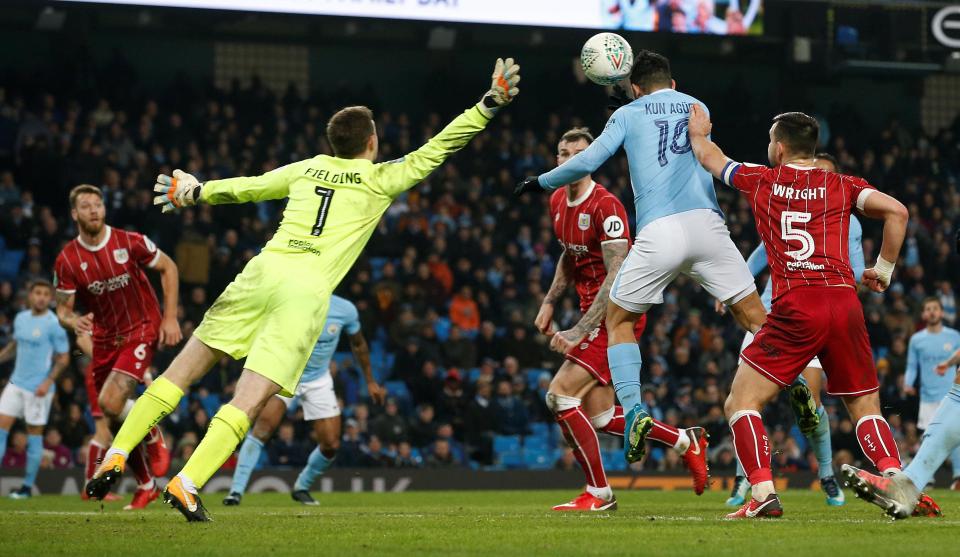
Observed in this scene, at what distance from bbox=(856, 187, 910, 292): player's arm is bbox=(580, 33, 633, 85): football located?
209cm

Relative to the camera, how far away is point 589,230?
10.0m

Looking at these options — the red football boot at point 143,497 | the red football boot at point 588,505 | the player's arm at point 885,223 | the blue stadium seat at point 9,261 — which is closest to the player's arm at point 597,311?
the red football boot at point 588,505

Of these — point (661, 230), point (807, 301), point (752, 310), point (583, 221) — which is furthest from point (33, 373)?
point (807, 301)

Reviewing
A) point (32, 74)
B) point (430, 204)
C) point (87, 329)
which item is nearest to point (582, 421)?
point (87, 329)

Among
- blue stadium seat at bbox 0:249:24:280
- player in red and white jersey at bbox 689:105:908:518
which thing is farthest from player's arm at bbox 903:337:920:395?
blue stadium seat at bbox 0:249:24:280

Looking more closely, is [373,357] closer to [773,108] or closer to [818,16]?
[818,16]

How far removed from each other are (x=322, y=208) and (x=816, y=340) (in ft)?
9.93

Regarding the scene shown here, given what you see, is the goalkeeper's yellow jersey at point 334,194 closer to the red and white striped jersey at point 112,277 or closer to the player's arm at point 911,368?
the red and white striped jersey at point 112,277

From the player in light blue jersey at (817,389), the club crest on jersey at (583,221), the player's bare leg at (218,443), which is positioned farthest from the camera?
the player in light blue jersey at (817,389)

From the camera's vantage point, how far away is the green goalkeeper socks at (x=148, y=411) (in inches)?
313

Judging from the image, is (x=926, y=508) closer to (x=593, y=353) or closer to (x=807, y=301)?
(x=807, y=301)

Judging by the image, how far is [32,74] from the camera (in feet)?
80.0

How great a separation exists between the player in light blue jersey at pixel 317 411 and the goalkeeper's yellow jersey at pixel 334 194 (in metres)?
Answer: 5.62

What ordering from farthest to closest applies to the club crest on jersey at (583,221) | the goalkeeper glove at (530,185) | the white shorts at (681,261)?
the club crest on jersey at (583,221) < the white shorts at (681,261) < the goalkeeper glove at (530,185)
